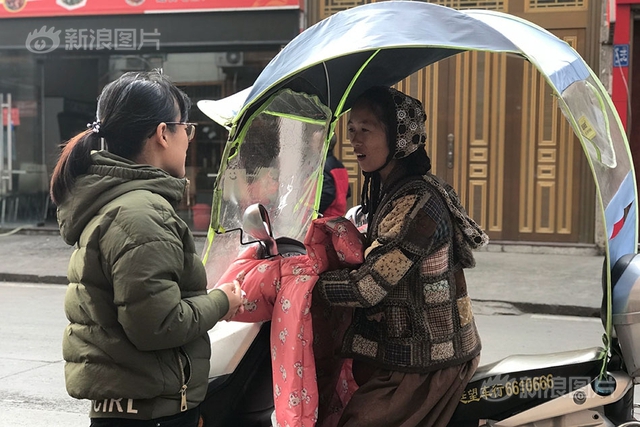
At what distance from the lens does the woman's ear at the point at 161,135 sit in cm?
193

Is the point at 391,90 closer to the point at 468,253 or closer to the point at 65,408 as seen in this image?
the point at 468,253

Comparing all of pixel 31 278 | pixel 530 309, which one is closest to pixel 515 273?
pixel 530 309

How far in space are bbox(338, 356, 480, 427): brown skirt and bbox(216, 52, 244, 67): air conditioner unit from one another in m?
9.37

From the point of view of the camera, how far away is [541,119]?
995 cm

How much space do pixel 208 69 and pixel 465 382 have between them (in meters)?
9.70

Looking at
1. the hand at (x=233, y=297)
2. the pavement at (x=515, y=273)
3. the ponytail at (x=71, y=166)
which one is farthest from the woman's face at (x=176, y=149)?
the pavement at (x=515, y=273)

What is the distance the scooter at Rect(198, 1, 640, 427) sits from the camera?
204 centimetres

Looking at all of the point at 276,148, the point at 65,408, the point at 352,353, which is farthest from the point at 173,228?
the point at 65,408

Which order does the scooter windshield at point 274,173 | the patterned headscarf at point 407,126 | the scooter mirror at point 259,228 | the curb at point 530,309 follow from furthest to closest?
the curb at point 530,309 < the scooter windshield at point 274,173 < the scooter mirror at point 259,228 < the patterned headscarf at point 407,126

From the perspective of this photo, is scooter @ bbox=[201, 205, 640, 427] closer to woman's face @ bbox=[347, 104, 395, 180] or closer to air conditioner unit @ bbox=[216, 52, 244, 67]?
woman's face @ bbox=[347, 104, 395, 180]

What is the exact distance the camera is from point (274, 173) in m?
2.95
